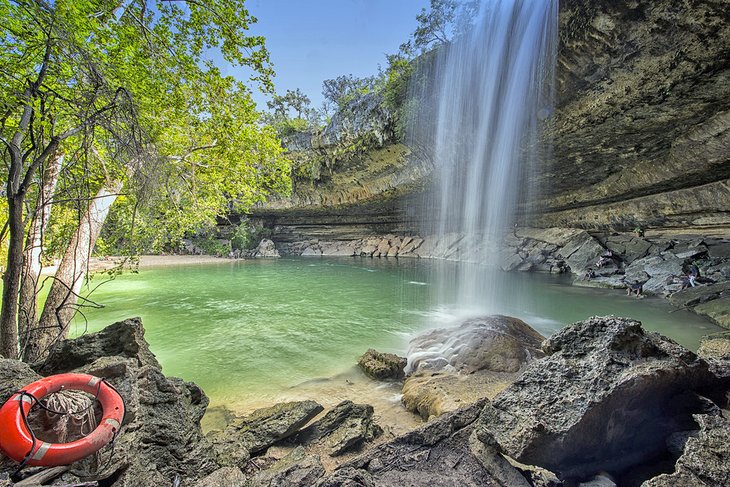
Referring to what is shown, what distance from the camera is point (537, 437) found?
5.36 ft

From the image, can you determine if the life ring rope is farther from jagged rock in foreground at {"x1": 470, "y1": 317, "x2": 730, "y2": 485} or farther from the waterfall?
the waterfall

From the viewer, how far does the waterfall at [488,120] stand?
983cm

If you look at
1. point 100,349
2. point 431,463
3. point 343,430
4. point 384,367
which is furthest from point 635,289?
point 100,349

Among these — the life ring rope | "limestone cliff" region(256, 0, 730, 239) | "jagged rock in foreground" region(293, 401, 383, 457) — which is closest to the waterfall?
"limestone cliff" region(256, 0, 730, 239)

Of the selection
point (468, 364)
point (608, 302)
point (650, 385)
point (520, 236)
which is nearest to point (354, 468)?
point (650, 385)

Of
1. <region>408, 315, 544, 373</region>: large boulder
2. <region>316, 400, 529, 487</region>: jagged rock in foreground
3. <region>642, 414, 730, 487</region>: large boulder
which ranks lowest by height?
<region>408, 315, 544, 373</region>: large boulder

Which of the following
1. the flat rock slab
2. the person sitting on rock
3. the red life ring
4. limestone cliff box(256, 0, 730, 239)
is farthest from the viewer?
the person sitting on rock

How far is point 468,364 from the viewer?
441 cm

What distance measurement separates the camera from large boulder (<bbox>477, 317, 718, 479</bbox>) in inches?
64.8

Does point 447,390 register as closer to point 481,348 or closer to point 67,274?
point 481,348

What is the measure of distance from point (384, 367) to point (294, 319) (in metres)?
4.62

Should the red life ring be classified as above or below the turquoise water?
above

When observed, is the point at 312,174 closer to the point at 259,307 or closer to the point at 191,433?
the point at 259,307

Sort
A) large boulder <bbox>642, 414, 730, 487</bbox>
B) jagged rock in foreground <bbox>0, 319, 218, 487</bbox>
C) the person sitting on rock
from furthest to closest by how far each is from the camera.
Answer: the person sitting on rock → jagged rock in foreground <bbox>0, 319, 218, 487</bbox> → large boulder <bbox>642, 414, 730, 487</bbox>
